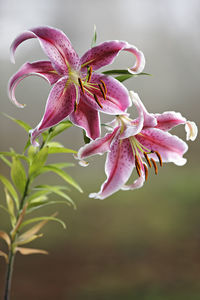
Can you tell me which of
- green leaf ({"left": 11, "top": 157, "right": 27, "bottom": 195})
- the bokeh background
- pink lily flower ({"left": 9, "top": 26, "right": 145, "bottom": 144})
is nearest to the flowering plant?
pink lily flower ({"left": 9, "top": 26, "right": 145, "bottom": 144})

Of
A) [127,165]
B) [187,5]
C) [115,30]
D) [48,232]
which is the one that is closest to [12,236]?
[127,165]

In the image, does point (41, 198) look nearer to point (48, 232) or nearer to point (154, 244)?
point (48, 232)

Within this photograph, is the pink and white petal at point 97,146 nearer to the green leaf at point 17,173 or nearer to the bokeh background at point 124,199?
the green leaf at point 17,173

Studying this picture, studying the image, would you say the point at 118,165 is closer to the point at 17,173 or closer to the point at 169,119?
the point at 169,119

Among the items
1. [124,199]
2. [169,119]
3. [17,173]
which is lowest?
[124,199]

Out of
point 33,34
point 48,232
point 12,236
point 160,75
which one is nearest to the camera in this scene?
point 33,34

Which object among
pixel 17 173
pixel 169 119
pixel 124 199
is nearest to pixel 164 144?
pixel 169 119

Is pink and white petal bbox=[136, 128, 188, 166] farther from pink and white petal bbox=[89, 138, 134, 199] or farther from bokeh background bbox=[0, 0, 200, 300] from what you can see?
bokeh background bbox=[0, 0, 200, 300]
